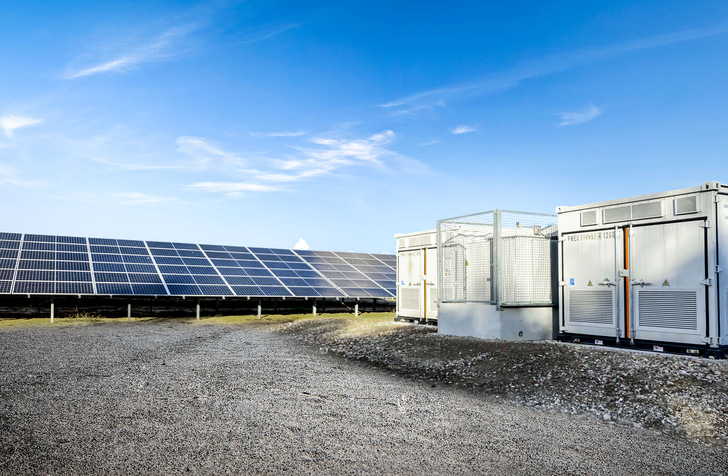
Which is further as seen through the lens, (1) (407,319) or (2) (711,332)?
(1) (407,319)

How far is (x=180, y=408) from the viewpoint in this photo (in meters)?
7.23

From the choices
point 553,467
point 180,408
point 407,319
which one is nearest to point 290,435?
point 180,408

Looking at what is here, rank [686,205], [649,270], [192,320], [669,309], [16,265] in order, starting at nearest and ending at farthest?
[686,205], [669,309], [649,270], [16,265], [192,320]

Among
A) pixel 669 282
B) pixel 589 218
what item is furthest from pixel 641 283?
pixel 589 218

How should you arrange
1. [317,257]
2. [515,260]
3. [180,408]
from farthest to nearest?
[317,257], [515,260], [180,408]

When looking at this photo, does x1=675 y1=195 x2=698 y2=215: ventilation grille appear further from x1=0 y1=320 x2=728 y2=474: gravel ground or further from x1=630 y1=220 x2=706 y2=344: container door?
x1=0 y1=320 x2=728 y2=474: gravel ground

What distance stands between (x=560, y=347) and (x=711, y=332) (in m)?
2.85

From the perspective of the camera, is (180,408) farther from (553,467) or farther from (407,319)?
(407,319)

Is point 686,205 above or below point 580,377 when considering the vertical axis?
above

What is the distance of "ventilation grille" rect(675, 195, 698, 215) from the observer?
10.00m

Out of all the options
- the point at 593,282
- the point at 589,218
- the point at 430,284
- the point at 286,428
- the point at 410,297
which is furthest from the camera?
the point at 410,297

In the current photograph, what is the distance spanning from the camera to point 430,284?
59.3 feet

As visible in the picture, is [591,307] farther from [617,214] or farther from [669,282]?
[617,214]

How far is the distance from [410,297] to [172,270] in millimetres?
11965
